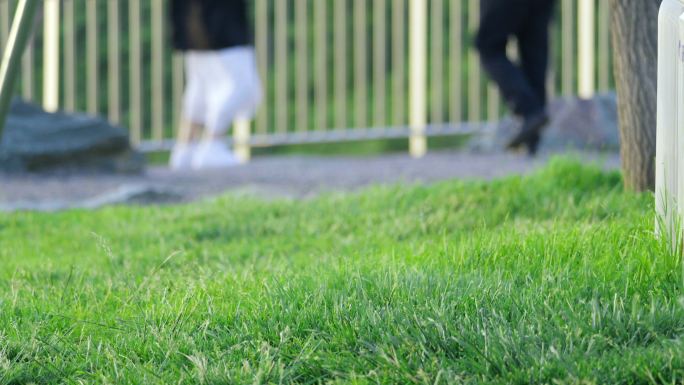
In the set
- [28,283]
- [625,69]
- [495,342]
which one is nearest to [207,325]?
[495,342]

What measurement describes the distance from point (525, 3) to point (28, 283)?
14.8 feet

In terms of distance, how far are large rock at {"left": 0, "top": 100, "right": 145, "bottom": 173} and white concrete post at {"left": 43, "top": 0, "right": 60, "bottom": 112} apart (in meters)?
2.67

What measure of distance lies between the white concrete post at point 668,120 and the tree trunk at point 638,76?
101 cm

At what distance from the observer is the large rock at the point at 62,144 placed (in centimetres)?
748

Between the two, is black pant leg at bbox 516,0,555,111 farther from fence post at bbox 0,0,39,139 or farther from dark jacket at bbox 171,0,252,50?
fence post at bbox 0,0,39,139

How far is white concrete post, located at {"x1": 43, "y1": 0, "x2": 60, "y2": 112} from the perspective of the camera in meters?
10.5

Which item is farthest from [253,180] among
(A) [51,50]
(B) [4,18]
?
(B) [4,18]

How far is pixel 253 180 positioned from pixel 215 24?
5.22 ft

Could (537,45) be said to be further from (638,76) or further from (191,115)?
(638,76)

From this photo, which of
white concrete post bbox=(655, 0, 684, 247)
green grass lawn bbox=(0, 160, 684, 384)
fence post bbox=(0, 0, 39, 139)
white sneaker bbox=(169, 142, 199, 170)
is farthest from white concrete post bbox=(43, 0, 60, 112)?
white concrete post bbox=(655, 0, 684, 247)

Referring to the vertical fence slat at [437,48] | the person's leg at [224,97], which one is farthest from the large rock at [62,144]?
the vertical fence slat at [437,48]

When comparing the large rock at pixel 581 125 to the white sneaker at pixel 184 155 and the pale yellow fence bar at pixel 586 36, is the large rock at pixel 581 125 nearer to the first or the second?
the pale yellow fence bar at pixel 586 36

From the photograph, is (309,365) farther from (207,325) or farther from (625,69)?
(625,69)

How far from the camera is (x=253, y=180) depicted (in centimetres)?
738
